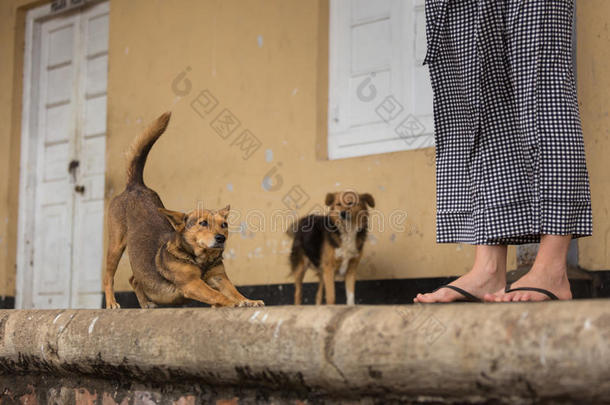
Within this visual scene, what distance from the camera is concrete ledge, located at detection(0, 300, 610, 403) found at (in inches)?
42.3

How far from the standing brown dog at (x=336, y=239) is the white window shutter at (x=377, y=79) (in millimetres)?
391

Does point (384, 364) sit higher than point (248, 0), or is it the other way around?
point (248, 0)

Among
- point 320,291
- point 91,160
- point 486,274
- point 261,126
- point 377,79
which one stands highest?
point 377,79

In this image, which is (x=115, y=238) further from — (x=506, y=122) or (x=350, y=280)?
(x=350, y=280)

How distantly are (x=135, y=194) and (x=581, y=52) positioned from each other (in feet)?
7.83

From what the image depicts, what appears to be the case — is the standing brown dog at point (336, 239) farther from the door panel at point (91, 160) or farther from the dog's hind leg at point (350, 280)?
the door panel at point (91, 160)

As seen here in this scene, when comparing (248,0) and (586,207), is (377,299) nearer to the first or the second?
(248,0)

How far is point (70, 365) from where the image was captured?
1.79 metres

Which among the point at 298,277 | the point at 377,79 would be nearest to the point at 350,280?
the point at 298,277

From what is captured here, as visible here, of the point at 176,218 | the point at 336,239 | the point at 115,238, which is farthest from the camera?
the point at 336,239

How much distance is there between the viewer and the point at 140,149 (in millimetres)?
2867

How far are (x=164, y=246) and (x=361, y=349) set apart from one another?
1391 mm

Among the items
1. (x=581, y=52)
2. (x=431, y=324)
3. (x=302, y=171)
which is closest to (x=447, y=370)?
(x=431, y=324)

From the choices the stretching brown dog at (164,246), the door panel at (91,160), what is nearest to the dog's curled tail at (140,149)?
the stretching brown dog at (164,246)
